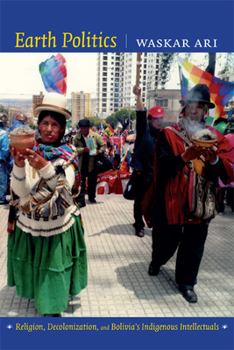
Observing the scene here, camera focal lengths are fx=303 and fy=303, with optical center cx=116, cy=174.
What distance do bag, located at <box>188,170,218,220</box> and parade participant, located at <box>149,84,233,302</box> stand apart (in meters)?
0.03

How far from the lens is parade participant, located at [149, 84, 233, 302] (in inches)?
104

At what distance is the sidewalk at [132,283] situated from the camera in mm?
2748

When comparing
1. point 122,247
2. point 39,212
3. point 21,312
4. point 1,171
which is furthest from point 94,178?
point 39,212

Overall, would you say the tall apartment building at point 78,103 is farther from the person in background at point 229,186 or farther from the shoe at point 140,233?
the person in background at point 229,186

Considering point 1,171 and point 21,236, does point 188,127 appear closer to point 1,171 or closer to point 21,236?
A: point 21,236

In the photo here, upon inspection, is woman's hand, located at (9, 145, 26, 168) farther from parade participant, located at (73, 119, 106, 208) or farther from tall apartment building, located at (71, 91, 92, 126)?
parade participant, located at (73, 119, 106, 208)

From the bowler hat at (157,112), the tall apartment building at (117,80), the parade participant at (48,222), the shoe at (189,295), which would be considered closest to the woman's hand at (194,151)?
the parade participant at (48,222)

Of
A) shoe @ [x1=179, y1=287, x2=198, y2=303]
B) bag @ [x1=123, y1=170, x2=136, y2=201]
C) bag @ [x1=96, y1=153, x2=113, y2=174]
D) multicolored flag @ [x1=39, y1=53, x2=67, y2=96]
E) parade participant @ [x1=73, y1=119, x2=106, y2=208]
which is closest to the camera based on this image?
shoe @ [x1=179, y1=287, x2=198, y2=303]

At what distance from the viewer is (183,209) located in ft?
9.19

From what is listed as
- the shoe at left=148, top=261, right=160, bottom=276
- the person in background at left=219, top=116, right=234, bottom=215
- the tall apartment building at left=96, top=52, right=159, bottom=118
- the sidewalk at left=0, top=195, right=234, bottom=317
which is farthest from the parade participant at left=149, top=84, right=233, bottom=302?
the tall apartment building at left=96, top=52, right=159, bottom=118

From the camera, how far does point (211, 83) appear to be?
351 centimetres

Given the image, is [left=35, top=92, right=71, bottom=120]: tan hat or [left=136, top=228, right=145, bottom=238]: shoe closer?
[left=35, top=92, right=71, bottom=120]: tan hat

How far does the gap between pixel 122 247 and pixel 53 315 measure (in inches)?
71.3

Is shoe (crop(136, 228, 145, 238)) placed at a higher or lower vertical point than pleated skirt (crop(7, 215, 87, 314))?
lower
